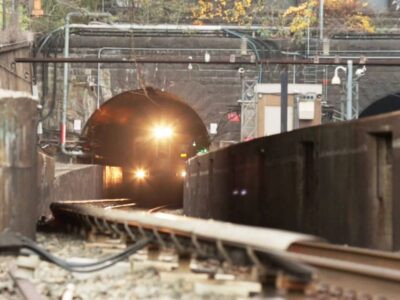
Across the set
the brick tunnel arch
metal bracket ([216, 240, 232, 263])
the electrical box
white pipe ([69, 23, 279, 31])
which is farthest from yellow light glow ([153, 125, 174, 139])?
metal bracket ([216, 240, 232, 263])

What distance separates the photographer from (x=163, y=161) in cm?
3816

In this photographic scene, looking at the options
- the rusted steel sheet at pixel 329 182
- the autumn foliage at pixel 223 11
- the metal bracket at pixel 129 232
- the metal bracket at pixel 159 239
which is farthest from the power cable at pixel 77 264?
the autumn foliage at pixel 223 11

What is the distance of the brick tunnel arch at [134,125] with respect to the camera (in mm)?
35438

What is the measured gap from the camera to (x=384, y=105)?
33.3 m

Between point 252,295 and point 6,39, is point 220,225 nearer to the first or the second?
point 252,295

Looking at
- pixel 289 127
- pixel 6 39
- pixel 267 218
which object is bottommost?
pixel 267 218

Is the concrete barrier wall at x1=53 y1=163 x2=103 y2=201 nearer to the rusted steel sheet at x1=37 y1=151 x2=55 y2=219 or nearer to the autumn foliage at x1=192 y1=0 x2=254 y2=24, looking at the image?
the rusted steel sheet at x1=37 y1=151 x2=55 y2=219

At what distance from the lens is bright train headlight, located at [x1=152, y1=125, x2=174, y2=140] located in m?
38.6

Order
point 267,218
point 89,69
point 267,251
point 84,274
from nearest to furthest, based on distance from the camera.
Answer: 1. point 267,251
2. point 84,274
3. point 267,218
4. point 89,69

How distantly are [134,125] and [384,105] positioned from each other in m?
13.9

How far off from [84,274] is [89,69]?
2411 cm

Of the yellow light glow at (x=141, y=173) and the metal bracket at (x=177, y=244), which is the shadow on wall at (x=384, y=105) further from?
the metal bracket at (x=177, y=244)

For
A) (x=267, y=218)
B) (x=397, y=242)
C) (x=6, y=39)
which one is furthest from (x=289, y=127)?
(x=397, y=242)

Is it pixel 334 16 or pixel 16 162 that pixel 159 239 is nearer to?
pixel 16 162
